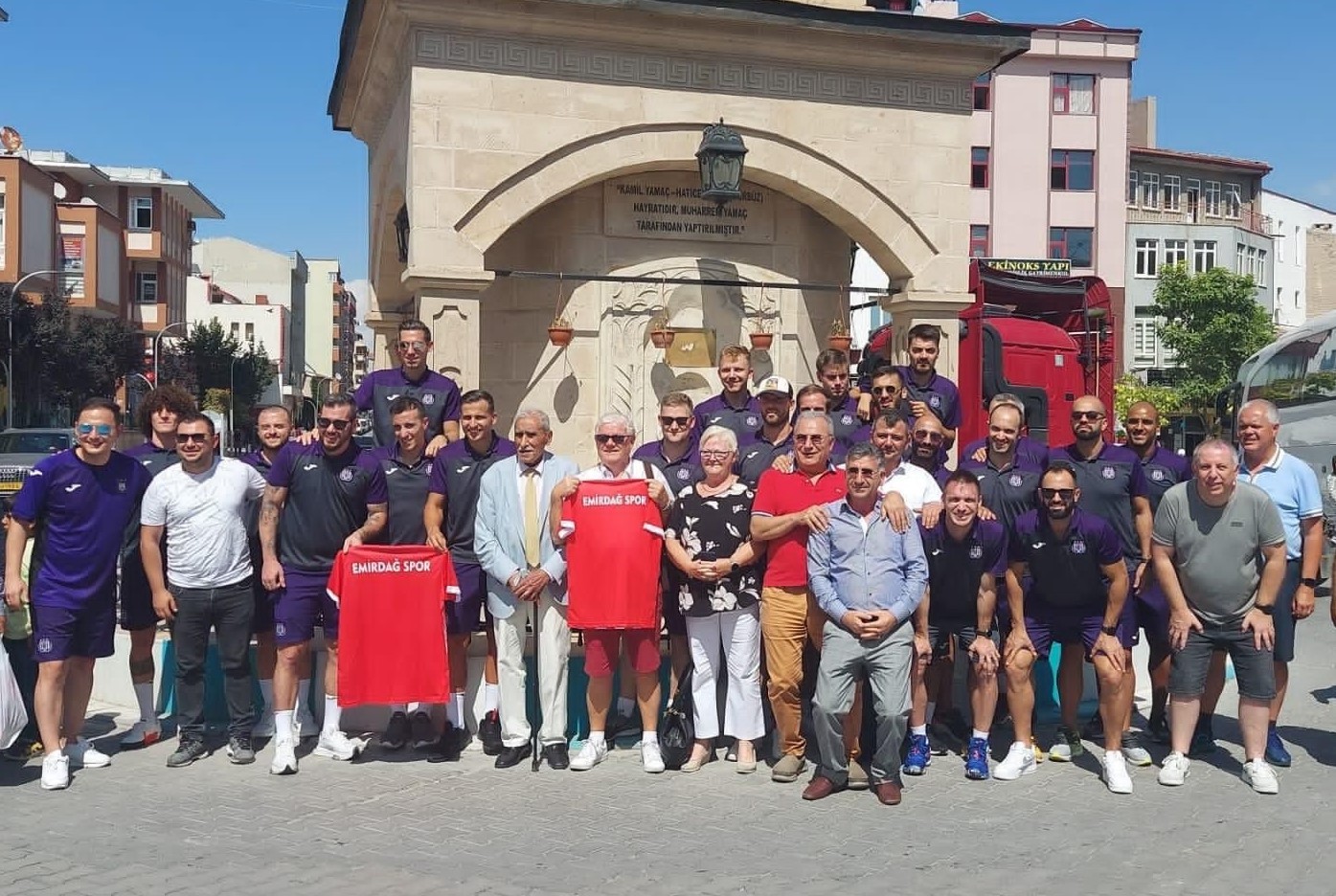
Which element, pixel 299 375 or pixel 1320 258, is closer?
pixel 1320 258

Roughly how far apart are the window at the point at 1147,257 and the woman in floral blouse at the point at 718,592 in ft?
159

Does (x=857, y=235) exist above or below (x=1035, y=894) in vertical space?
above

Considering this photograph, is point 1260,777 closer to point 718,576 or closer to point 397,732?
point 718,576

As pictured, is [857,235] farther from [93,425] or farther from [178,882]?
[178,882]

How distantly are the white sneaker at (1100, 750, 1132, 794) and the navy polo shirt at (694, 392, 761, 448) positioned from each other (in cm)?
271

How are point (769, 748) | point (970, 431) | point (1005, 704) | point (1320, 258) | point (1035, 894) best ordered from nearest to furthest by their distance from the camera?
point (1035, 894)
point (769, 748)
point (1005, 704)
point (970, 431)
point (1320, 258)

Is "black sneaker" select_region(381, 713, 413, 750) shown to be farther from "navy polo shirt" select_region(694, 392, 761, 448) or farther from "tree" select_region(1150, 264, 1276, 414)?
"tree" select_region(1150, 264, 1276, 414)

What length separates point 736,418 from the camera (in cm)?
773

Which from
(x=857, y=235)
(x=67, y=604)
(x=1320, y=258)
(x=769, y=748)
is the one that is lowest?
(x=769, y=748)

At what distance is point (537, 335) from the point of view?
10.8 m

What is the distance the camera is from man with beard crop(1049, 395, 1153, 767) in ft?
22.9

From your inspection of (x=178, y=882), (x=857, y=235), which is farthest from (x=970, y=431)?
(x=178, y=882)

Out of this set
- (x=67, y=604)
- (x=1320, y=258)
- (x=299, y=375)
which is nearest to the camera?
(x=67, y=604)

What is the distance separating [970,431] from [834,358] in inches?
247
